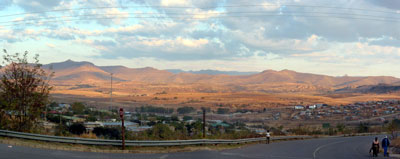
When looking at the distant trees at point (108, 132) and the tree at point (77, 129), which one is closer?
the tree at point (77, 129)

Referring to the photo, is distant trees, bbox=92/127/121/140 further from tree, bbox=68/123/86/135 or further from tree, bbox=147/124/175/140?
tree, bbox=147/124/175/140

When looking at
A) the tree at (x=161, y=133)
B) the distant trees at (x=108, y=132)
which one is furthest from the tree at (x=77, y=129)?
the tree at (x=161, y=133)

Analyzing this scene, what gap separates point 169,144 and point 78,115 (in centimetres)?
3000

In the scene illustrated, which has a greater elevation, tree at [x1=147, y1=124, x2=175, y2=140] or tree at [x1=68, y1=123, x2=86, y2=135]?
tree at [x1=68, y1=123, x2=86, y2=135]

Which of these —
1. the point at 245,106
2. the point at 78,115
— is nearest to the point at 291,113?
the point at 245,106

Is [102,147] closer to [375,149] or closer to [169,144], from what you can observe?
[169,144]

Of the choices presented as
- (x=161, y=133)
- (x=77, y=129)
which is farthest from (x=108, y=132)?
(x=161, y=133)

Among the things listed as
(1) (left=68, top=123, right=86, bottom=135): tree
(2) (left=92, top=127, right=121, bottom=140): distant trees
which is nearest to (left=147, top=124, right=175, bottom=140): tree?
(2) (left=92, top=127, right=121, bottom=140): distant trees

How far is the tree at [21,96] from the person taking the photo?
76.3 feet

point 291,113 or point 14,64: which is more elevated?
point 14,64

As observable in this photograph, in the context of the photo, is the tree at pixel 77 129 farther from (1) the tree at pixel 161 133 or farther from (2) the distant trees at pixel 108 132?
(1) the tree at pixel 161 133

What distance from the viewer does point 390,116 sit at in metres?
85.5

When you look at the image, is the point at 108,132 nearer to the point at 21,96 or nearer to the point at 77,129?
the point at 77,129

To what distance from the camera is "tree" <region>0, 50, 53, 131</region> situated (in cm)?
2327
